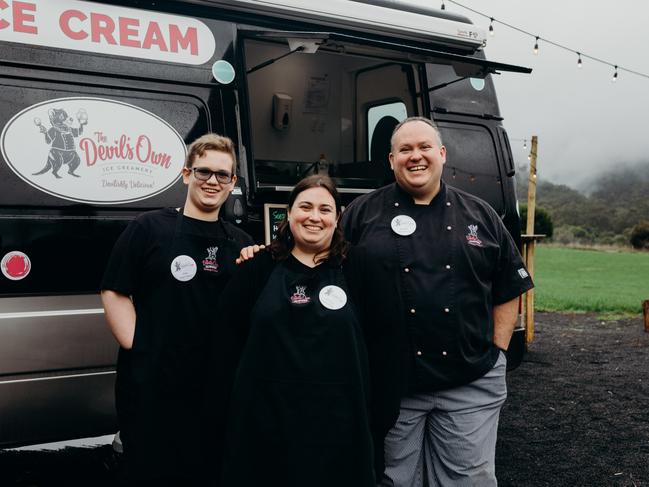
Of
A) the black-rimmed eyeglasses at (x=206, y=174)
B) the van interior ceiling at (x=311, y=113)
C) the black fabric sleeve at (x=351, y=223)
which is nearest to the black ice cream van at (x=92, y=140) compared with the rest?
the black-rimmed eyeglasses at (x=206, y=174)

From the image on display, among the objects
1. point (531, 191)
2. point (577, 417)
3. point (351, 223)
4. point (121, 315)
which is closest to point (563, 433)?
point (577, 417)

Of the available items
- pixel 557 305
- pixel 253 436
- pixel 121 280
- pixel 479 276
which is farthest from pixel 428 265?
pixel 557 305

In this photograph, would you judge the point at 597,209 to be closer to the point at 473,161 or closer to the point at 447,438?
the point at 473,161

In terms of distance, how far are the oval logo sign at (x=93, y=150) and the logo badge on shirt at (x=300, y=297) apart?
59.4 inches

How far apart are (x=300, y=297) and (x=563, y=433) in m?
3.48

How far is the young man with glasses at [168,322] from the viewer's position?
2.63m

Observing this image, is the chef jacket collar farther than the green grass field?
No

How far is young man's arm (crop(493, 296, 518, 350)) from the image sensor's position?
2.90 meters

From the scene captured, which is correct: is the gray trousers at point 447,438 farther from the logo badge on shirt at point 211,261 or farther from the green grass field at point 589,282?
the green grass field at point 589,282

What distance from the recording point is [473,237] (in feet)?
9.19

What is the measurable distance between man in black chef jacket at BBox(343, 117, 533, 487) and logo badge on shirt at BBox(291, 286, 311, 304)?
0.38 m

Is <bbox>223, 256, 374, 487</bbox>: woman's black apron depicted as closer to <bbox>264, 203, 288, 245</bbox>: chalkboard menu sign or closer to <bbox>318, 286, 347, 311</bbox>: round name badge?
<bbox>318, 286, 347, 311</bbox>: round name badge

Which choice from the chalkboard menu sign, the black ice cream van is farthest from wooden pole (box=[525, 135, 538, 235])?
the chalkboard menu sign

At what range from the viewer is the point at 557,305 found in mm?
14008
